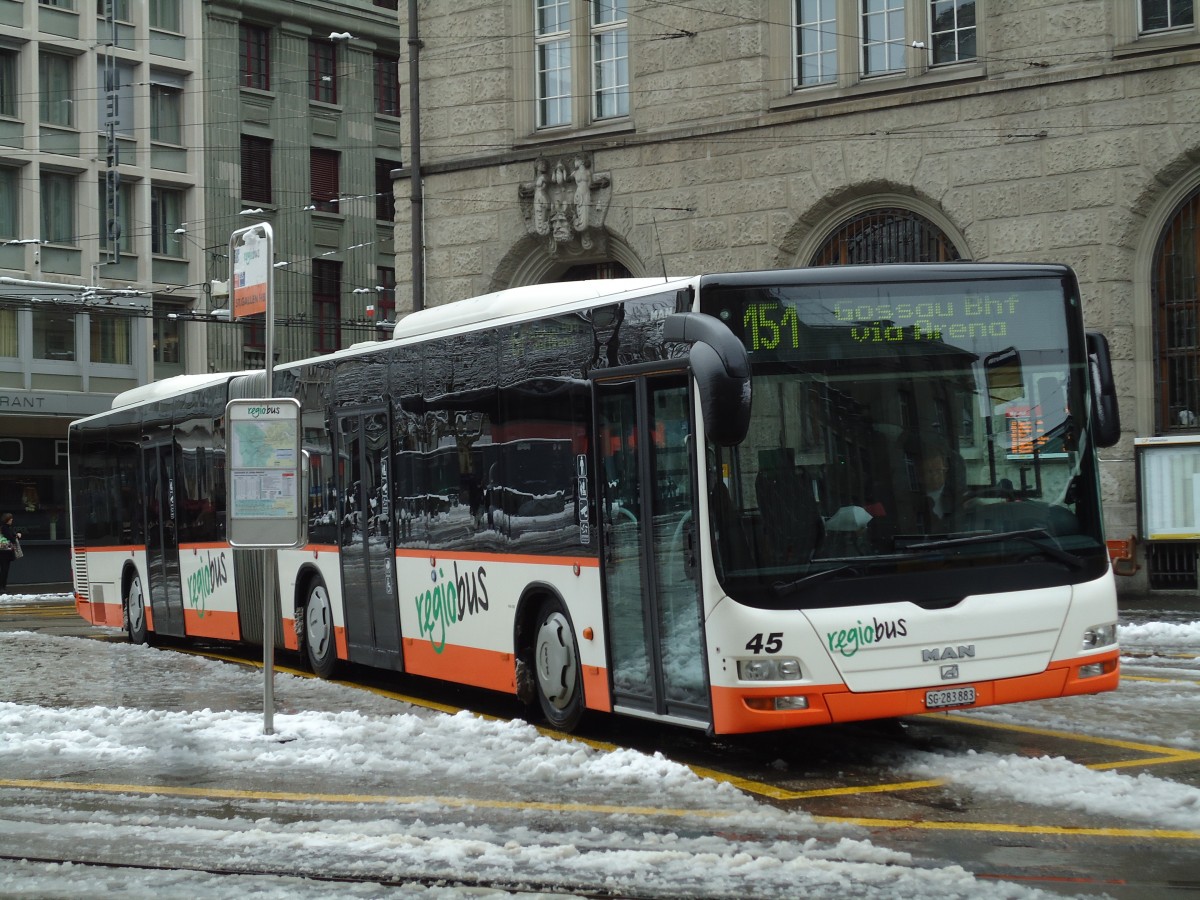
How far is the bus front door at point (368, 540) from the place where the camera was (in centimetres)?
1440

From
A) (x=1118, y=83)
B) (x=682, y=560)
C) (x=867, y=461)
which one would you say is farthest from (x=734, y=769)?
(x=1118, y=83)

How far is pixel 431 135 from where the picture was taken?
92.9ft

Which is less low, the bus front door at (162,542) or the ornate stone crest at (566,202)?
the ornate stone crest at (566,202)

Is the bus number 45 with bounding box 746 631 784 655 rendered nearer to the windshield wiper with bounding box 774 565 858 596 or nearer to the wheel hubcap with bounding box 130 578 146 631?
the windshield wiper with bounding box 774 565 858 596

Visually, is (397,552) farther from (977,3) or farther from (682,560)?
(977,3)

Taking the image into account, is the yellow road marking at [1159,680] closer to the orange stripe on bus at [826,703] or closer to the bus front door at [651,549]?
the orange stripe on bus at [826,703]

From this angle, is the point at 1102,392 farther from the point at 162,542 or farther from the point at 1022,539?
the point at 162,542

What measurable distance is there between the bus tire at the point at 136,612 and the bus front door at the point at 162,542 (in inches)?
14.4

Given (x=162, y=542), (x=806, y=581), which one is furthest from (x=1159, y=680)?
(x=162, y=542)

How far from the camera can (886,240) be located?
23.6m

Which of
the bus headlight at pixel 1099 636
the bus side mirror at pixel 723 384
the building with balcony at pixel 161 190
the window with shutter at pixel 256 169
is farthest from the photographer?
the window with shutter at pixel 256 169

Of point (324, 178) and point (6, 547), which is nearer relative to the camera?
point (6, 547)

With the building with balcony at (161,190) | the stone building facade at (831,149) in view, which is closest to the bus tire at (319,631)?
the stone building facade at (831,149)

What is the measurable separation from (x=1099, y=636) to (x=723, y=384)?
8.96ft
